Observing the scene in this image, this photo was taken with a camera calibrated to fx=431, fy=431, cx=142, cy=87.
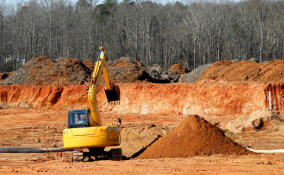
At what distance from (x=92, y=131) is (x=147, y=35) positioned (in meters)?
50.4

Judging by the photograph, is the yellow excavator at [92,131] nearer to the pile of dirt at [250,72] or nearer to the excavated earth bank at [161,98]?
the excavated earth bank at [161,98]

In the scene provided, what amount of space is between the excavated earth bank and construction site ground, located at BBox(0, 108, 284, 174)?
162 cm

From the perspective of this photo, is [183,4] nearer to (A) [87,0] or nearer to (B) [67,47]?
(A) [87,0]

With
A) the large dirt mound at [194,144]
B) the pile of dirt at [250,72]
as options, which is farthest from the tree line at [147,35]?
the large dirt mound at [194,144]

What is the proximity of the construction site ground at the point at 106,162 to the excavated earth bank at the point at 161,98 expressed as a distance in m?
1.62

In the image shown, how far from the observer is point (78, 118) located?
50.1ft

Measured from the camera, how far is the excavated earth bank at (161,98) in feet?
99.0

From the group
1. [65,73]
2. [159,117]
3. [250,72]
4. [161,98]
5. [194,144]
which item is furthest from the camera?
[65,73]

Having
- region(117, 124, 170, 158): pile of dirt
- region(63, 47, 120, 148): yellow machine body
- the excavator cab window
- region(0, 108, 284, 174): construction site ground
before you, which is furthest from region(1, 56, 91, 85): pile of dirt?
the excavator cab window

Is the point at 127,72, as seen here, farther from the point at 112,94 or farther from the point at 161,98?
the point at 112,94

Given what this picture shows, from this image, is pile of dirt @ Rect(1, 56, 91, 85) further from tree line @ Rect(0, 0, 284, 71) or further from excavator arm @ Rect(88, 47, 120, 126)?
excavator arm @ Rect(88, 47, 120, 126)

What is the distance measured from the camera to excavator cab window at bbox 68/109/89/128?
15023 millimetres

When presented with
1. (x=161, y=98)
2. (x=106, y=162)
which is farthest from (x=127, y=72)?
(x=106, y=162)

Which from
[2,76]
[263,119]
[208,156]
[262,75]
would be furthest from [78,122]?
[2,76]
